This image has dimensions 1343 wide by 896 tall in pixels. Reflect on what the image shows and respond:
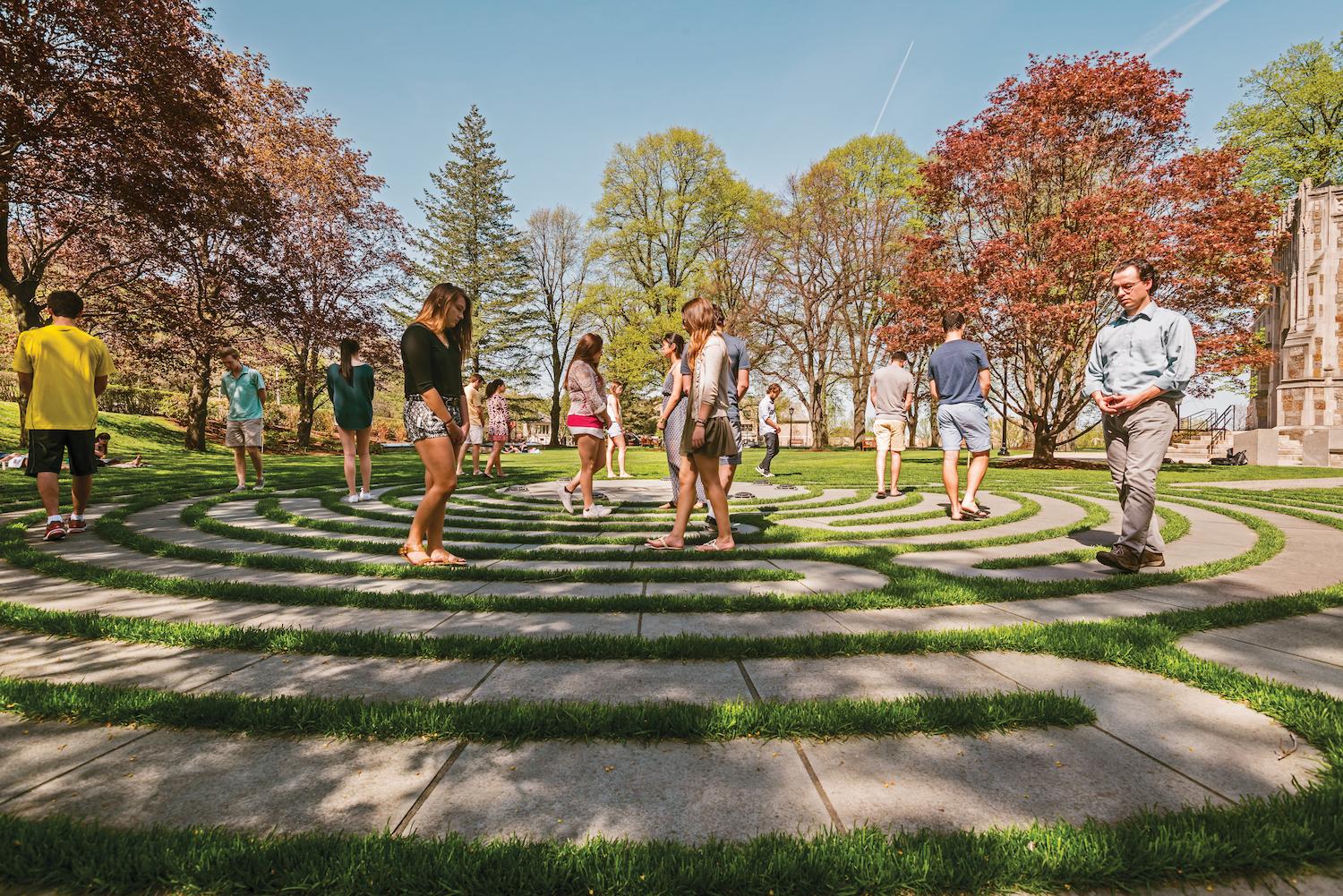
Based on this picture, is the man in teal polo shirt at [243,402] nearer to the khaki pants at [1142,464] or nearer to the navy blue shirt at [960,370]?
the navy blue shirt at [960,370]

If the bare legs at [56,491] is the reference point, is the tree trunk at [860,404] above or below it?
above

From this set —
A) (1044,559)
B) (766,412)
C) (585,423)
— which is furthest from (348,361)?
(766,412)

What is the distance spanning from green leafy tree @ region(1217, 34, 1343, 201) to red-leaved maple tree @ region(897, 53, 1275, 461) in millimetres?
18383

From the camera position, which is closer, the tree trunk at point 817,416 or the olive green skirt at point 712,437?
the olive green skirt at point 712,437

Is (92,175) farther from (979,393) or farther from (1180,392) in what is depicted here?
(1180,392)

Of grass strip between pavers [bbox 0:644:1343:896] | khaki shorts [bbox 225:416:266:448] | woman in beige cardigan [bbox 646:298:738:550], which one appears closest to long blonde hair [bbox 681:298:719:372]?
woman in beige cardigan [bbox 646:298:738:550]

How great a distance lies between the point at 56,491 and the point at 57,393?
3.16ft

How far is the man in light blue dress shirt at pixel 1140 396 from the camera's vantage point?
4277mm

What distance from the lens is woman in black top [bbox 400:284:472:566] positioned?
430cm

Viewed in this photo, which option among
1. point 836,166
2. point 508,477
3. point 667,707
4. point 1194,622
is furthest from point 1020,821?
point 836,166

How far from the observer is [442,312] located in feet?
14.7

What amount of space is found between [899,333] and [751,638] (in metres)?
18.0

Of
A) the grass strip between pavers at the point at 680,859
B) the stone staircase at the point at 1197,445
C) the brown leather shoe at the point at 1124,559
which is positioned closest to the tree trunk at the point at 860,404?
the stone staircase at the point at 1197,445

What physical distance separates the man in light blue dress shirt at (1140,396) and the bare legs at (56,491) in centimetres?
901
